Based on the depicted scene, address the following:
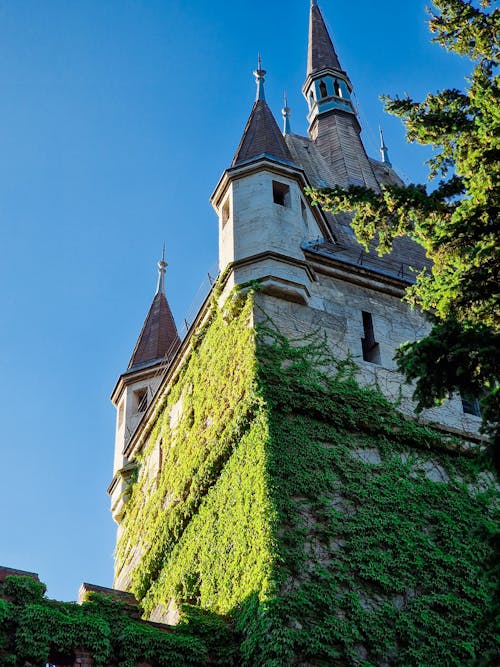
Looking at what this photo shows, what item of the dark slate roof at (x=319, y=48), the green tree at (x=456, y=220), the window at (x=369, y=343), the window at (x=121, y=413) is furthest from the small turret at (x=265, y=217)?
the dark slate roof at (x=319, y=48)

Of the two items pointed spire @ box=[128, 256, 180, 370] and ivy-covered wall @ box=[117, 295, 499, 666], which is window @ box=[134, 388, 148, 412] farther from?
ivy-covered wall @ box=[117, 295, 499, 666]

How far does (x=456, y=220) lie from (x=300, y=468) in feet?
13.6

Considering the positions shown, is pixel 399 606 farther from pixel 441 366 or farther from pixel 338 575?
pixel 441 366

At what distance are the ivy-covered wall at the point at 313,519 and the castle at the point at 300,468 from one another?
26 millimetres

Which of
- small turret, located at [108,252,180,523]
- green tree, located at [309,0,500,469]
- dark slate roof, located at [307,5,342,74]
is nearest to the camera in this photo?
green tree, located at [309,0,500,469]

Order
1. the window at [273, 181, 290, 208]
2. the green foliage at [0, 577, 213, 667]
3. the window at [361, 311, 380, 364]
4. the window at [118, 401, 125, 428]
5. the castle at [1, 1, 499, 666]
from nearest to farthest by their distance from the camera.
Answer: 1. the green foliage at [0, 577, 213, 667]
2. the castle at [1, 1, 499, 666]
3. the window at [361, 311, 380, 364]
4. the window at [273, 181, 290, 208]
5. the window at [118, 401, 125, 428]

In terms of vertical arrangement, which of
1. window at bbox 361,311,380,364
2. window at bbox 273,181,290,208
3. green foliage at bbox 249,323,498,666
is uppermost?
window at bbox 273,181,290,208

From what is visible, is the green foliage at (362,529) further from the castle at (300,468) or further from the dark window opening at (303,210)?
the dark window opening at (303,210)

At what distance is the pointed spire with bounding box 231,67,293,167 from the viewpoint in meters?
18.0

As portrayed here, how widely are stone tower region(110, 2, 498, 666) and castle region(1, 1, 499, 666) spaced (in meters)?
0.03

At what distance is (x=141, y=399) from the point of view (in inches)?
893

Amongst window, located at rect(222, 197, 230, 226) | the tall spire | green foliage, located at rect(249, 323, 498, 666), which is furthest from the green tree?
the tall spire

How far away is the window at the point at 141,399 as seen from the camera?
2238 cm

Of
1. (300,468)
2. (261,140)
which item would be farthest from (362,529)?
(261,140)
